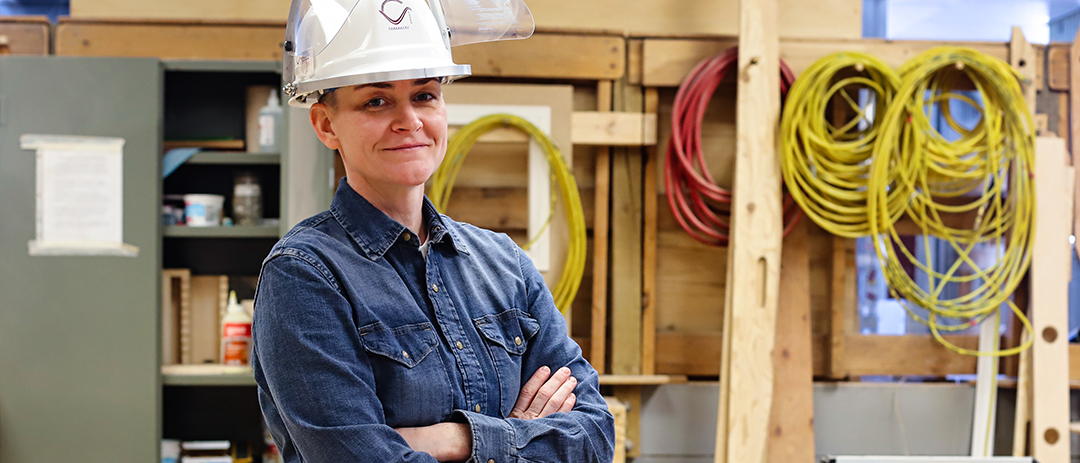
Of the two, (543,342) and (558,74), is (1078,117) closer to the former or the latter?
(558,74)

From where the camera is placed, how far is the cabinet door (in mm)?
2840

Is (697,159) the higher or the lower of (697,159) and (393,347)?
the higher

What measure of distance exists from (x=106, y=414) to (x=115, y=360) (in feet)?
0.66

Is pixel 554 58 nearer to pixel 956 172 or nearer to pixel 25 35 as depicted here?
pixel 956 172

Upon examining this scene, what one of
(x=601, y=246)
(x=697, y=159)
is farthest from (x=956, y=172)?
(x=601, y=246)

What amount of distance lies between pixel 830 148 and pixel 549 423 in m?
2.34

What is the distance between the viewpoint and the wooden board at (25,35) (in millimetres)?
3271

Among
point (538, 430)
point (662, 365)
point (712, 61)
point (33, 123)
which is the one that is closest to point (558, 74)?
point (712, 61)

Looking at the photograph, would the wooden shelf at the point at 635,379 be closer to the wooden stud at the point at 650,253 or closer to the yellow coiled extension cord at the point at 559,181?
the wooden stud at the point at 650,253

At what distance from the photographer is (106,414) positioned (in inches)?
112

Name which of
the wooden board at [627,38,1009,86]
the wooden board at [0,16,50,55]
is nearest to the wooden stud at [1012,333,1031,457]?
the wooden board at [627,38,1009,86]

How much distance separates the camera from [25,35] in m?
3.27

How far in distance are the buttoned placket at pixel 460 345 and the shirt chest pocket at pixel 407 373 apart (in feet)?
0.12

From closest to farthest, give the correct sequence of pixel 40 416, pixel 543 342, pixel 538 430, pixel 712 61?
pixel 538 430, pixel 543 342, pixel 40 416, pixel 712 61
